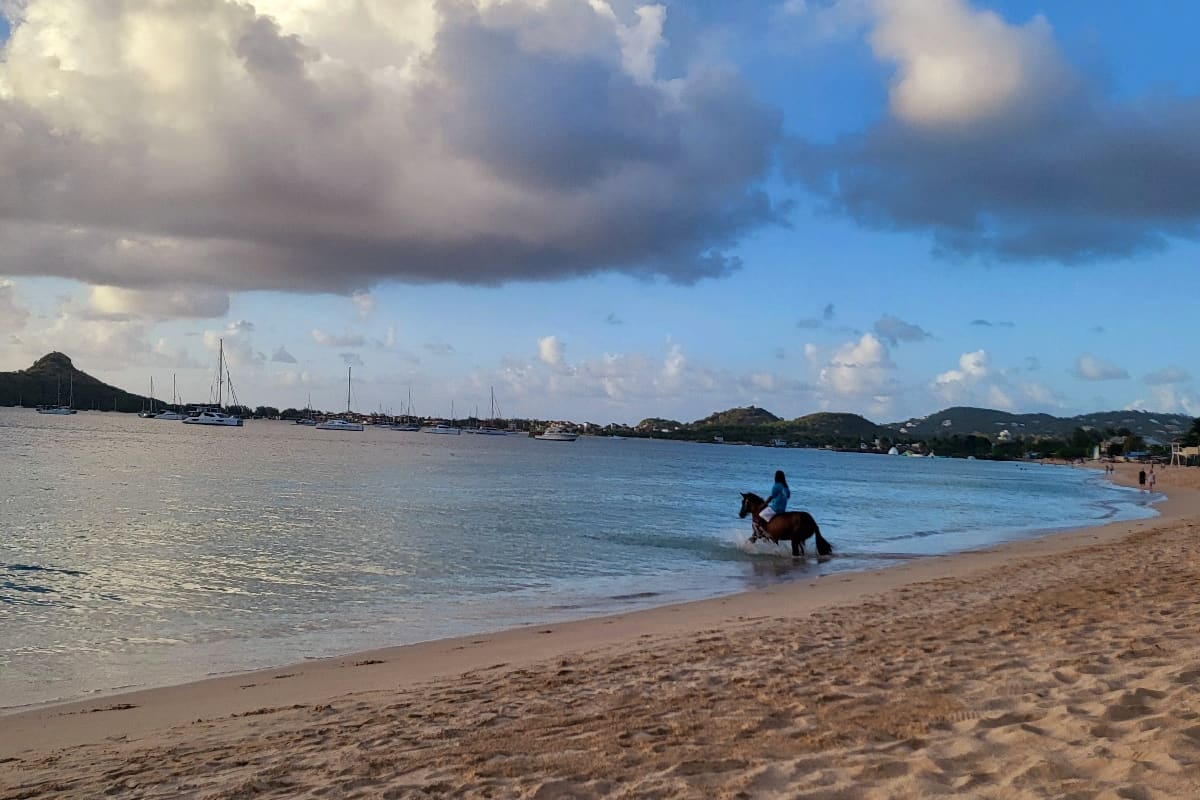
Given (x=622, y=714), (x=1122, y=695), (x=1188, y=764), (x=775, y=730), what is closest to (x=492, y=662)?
(x=622, y=714)

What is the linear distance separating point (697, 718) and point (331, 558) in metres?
16.5

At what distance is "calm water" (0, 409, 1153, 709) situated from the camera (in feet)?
40.8

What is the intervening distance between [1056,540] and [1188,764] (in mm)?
26239

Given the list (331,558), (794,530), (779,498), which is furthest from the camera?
(779,498)

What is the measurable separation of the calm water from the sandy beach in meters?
2.26

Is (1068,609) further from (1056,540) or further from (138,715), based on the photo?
(1056,540)

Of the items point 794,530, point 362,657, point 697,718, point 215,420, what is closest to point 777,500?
point 794,530

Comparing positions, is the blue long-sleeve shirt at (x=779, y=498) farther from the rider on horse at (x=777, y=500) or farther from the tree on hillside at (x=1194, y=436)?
the tree on hillside at (x=1194, y=436)

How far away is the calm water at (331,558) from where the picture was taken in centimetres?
1245

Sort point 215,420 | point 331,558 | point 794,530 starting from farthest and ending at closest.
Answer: point 215,420
point 794,530
point 331,558

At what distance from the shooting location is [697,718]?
6844mm

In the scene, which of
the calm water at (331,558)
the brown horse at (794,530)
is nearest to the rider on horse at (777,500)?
the brown horse at (794,530)

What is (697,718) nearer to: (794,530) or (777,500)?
(794,530)

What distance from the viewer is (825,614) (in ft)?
42.9
